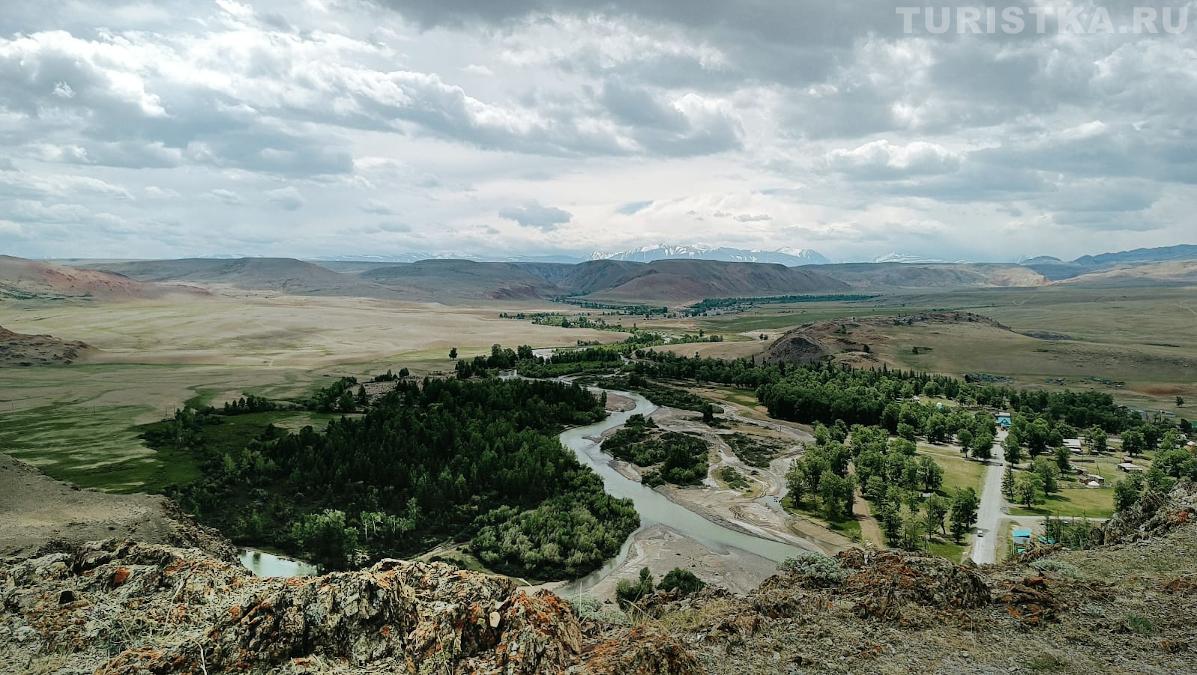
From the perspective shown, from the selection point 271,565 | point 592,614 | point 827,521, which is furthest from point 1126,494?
point 271,565

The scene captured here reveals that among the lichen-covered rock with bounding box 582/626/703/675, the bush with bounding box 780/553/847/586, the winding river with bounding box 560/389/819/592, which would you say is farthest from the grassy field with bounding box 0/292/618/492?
the bush with bounding box 780/553/847/586

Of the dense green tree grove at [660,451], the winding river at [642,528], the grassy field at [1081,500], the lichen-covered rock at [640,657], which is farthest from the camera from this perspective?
the dense green tree grove at [660,451]

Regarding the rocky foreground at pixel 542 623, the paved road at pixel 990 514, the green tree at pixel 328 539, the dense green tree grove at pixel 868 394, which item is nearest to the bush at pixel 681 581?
the rocky foreground at pixel 542 623

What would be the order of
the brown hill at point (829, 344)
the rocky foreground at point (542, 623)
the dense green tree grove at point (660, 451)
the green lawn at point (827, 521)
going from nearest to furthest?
Result: the rocky foreground at point (542, 623)
the green lawn at point (827, 521)
the dense green tree grove at point (660, 451)
the brown hill at point (829, 344)

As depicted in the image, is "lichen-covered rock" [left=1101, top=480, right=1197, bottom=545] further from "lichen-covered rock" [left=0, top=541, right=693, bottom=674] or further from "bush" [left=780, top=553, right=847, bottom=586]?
"lichen-covered rock" [left=0, top=541, right=693, bottom=674]

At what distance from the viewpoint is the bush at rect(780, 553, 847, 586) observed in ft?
75.0

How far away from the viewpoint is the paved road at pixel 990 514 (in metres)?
47.2

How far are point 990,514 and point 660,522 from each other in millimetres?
30266

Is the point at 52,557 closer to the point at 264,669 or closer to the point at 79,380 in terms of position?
the point at 264,669

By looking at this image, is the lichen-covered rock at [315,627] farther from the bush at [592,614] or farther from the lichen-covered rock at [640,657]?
the bush at [592,614]

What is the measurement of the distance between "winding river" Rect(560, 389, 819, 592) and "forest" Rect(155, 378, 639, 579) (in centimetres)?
154

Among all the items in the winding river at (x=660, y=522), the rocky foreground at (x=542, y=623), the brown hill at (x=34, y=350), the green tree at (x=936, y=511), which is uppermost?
the rocky foreground at (x=542, y=623)

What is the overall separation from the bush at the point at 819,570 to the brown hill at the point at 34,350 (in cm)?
15097

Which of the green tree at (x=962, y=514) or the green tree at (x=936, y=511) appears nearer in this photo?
the green tree at (x=936, y=511)
